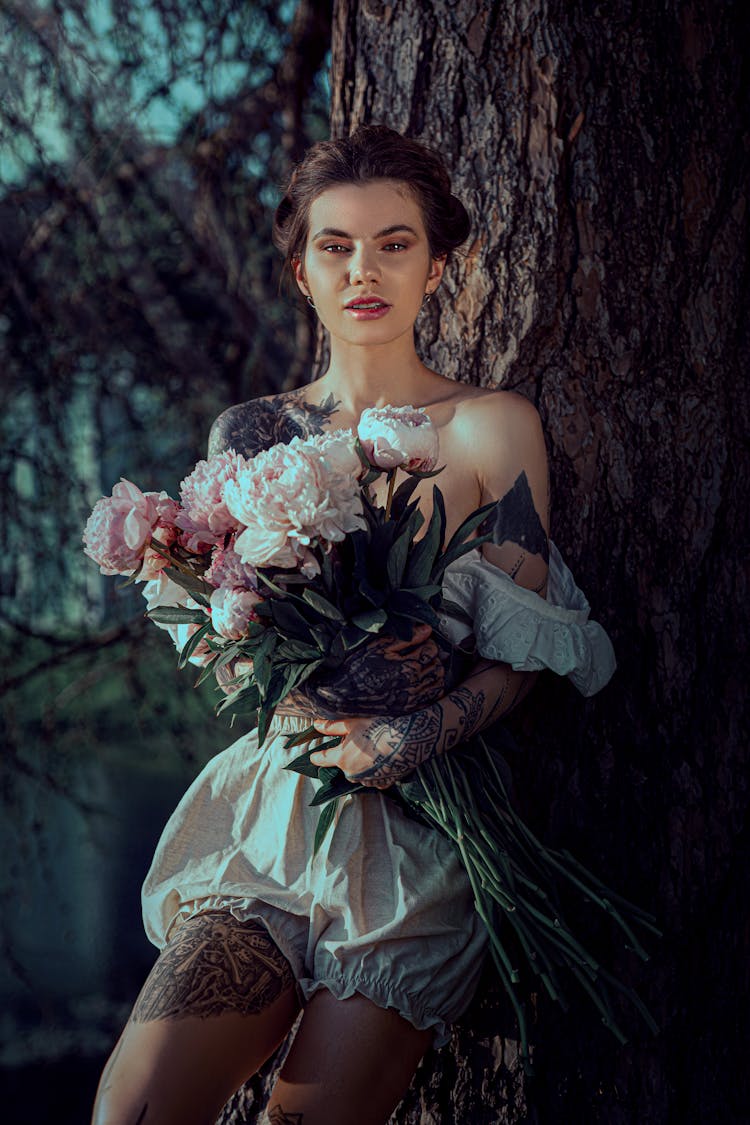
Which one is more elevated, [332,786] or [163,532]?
[163,532]

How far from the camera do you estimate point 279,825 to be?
2.18 m

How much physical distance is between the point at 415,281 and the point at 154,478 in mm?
2202

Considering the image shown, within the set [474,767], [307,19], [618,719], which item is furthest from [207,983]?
[307,19]

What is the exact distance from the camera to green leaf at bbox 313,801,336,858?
→ 6.78 ft

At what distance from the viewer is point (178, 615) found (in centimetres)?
205

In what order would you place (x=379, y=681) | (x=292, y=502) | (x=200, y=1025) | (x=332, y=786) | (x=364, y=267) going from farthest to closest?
(x=364, y=267) < (x=332, y=786) < (x=379, y=681) < (x=200, y=1025) < (x=292, y=502)

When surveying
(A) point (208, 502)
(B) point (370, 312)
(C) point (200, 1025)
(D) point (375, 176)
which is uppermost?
(D) point (375, 176)

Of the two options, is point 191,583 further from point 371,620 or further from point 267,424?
point 267,424

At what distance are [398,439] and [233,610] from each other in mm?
398

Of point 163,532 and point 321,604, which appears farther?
point 163,532

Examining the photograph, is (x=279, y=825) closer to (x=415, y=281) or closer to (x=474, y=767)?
(x=474, y=767)

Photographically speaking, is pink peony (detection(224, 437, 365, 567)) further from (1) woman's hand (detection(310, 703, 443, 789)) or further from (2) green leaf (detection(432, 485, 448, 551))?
(1) woman's hand (detection(310, 703, 443, 789))

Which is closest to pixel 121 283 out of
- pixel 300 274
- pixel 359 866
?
pixel 300 274

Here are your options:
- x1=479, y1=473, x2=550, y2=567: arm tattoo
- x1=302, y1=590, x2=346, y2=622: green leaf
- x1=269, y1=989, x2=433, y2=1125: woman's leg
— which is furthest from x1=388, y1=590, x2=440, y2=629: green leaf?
x1=269, y1=989, x2=433, y2=1125: woman's leg
